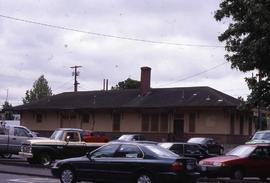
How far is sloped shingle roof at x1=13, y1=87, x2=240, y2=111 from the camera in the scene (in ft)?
177

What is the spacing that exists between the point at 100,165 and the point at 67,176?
1.35 meters

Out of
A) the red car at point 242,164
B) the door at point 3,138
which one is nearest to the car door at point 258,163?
the red car at point 242,164

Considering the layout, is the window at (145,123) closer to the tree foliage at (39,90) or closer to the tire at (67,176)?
the tire at (67,176)

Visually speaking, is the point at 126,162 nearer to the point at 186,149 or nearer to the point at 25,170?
the point at 25,170

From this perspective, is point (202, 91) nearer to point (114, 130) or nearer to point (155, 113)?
point (155, 113)

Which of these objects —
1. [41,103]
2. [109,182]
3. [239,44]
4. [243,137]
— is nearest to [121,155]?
[109,182]

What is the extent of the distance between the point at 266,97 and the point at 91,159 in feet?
27.3

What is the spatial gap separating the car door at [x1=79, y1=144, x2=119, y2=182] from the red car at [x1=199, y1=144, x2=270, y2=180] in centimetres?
545

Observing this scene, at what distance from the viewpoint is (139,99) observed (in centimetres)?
5997

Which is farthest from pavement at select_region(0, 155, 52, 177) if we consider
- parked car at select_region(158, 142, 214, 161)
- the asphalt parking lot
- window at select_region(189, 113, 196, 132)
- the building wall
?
window at select_region(189, 113, 196, 132)

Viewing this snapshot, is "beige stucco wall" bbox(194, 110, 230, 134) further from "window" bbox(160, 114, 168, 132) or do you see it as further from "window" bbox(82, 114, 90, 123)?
"window" bbox(82, 114, 90, 123)

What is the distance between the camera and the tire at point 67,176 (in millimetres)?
18883

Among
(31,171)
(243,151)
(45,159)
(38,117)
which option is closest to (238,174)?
(243,151)

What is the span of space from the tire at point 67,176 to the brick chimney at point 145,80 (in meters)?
42.2
